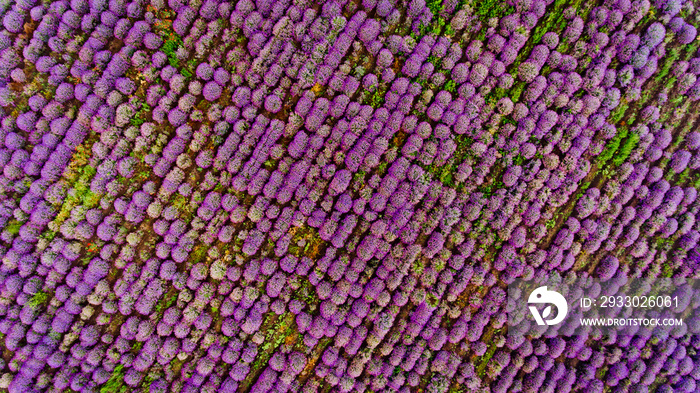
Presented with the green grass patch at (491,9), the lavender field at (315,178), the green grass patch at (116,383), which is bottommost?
the green grass patch at (116,383)

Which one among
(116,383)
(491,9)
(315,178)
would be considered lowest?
(116,383)

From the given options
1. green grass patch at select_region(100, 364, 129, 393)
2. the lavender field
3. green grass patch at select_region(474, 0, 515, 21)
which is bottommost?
green grass patch at select_region(100, 364, 129, 393)

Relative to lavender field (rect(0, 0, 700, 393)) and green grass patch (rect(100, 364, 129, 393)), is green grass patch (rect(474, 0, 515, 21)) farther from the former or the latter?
green grass patch (rect(100, 364, 129, 393))

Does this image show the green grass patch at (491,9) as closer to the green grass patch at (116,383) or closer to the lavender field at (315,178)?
the lavender field at (315,178)

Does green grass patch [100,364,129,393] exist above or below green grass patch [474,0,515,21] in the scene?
below

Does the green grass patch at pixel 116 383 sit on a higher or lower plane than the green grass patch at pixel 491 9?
lower

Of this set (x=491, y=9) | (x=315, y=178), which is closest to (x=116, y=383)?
(x=315, y=178)

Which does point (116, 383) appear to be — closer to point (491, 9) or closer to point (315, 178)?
point (315, 178)

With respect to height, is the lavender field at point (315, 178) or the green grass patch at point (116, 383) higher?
the lavender field at point (315, 178)

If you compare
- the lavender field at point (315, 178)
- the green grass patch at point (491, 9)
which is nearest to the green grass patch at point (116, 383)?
the lavender field at point (315, 178)

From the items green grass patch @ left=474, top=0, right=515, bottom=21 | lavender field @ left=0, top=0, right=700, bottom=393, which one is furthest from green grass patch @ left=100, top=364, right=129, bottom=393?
Answer: green grass patch @ left=474, top=0, right=515, bottom=21
